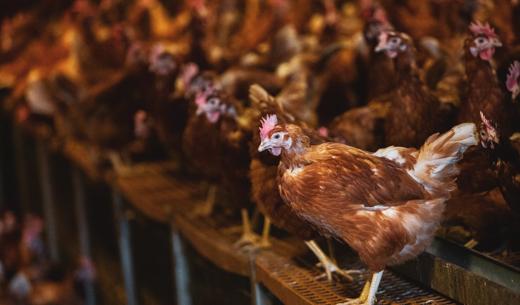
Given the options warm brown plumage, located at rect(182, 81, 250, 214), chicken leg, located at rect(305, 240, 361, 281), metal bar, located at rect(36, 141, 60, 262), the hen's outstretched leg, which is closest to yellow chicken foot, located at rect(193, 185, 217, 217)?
warm brown plumage, located at rect(182, 81, 250, 214)

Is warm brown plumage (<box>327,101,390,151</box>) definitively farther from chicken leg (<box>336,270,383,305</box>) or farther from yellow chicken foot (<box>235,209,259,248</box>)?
chicken leg (<box>336,270,383,305</box>)

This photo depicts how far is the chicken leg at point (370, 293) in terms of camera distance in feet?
8.28

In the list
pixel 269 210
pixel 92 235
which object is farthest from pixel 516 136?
pixel 92 235

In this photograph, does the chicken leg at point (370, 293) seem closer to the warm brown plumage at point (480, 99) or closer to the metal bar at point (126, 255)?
the warm brown plumage at point (480, 99)

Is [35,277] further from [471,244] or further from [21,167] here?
[471,244]

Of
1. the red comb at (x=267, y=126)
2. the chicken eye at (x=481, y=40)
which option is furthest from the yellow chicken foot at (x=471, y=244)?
the red comb at (x=267, y=126)

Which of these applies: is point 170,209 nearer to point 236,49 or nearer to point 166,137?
point 166,137

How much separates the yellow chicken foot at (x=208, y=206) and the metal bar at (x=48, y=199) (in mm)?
3168

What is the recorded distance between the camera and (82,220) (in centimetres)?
608

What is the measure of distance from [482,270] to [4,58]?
22.1 ft

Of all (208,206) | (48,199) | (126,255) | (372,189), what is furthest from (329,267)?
(48,199)

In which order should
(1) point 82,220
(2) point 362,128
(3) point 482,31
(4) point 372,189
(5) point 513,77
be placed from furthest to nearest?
(1) point 82,220 < (2) point 362,128 < (3) point 482,31 < (5) point 513,77 < (4) point 372,189

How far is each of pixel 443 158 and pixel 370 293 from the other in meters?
0.48

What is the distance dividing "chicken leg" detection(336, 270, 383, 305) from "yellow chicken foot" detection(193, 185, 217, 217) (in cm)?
173
